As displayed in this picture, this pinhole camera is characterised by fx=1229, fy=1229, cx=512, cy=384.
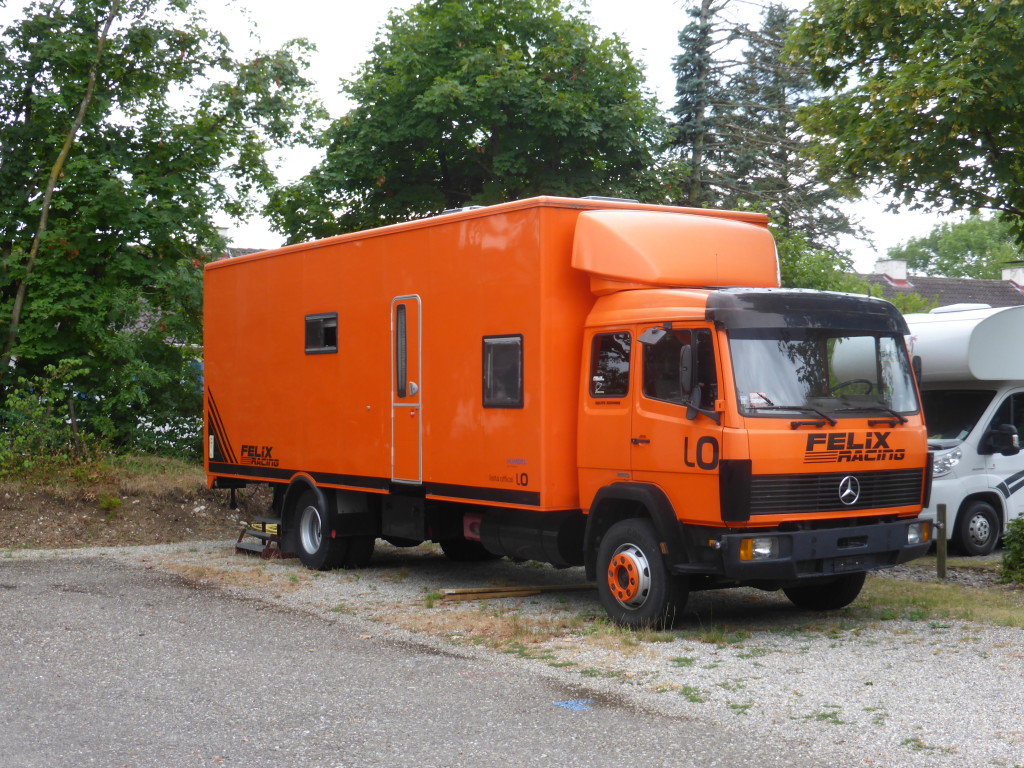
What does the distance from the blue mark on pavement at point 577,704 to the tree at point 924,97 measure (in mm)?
6897

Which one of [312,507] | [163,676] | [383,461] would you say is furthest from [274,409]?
[163,676]

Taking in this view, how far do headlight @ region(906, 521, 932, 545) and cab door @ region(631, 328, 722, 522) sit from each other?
1721 millimetres

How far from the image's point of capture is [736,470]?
328 inches

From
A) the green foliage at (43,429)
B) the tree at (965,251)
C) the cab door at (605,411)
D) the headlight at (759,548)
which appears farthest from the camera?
the tree at (965,251)

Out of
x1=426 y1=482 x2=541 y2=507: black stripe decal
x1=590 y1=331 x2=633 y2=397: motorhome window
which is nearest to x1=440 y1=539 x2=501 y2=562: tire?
x1=426 y1=482 x2=541 y2=507: black stripe decal

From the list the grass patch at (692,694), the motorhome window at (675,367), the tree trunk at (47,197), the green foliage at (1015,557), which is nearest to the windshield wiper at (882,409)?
the motorhome window at (675,367)

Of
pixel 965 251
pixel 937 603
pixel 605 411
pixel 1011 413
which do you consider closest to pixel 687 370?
pixel 605 411

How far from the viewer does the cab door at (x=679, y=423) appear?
8523 millimetres

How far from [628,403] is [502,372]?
1.29 m

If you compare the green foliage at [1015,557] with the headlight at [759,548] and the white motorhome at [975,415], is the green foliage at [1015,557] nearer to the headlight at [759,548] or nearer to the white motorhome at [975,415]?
the white motorhome at [975,415]

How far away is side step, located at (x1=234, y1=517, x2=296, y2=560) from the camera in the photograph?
44.2 ft

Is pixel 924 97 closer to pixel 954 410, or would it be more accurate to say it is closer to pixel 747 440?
pixel 954 410

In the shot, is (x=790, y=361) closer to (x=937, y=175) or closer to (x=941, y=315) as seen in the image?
(x=937, y=175)

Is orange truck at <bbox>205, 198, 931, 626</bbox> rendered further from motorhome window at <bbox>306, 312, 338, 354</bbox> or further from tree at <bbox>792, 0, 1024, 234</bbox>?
tree at <bbox>792, 0, 1024, 234</bbox>
